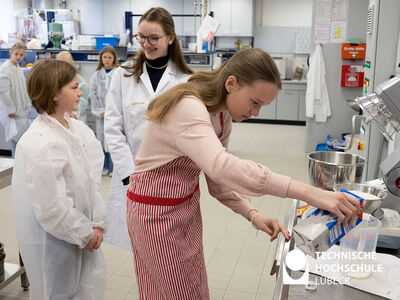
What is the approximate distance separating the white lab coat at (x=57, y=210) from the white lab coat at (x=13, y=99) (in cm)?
333

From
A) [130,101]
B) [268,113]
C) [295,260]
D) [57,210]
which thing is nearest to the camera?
[295,260]

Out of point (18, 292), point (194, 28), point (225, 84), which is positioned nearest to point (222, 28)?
point (194, 28)

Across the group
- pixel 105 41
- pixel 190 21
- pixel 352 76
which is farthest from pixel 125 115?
pixel 190 21

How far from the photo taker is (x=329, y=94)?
544cm

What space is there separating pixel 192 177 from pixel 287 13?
8.01 metres

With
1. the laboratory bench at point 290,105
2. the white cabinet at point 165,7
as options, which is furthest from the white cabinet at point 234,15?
the laboratory bench at point 290,105

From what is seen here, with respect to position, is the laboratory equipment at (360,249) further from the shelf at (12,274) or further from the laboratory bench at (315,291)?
the shelf at (12,274)

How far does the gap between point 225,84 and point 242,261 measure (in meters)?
1.91

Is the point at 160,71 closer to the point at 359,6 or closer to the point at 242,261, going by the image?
the point at 242,261

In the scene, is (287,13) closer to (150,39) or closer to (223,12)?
(223,12)

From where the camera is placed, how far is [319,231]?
1.05m

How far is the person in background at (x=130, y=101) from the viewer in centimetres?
228

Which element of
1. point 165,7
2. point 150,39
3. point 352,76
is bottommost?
point 352,76

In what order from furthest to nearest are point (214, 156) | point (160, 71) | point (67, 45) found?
point (67, 45) → point (160, 71) → point (214, 156)
